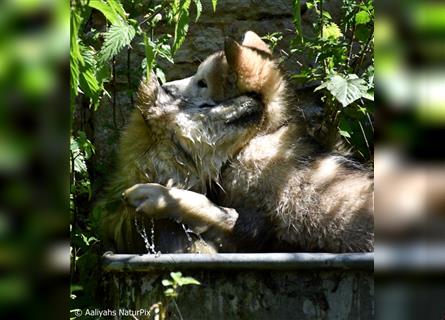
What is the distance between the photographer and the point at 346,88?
281cm

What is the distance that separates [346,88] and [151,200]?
2.77 ft

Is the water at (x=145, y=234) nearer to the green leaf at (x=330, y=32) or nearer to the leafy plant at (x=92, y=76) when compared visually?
the leafy plant at (x=92, y=76)

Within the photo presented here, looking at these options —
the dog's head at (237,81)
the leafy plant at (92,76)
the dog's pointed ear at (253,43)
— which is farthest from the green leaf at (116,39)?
the dog's pointed ear at (253,43)

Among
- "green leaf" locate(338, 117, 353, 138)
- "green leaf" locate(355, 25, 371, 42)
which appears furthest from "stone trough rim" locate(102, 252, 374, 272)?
"green leaf" locate(355, 25, 371, 42)

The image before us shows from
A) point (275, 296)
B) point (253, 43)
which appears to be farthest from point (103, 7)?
point (253, 43)

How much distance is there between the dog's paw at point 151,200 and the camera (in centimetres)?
264

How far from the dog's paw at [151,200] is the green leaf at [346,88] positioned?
28.7 inches

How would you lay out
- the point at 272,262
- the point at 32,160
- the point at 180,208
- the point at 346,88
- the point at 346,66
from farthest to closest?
the point at 346,66 < the point at 346,88 < the point at 180,208 < the point at 272,262 < the point at 32,160

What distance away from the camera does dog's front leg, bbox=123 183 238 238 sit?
265 cm

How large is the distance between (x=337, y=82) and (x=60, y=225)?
225cm

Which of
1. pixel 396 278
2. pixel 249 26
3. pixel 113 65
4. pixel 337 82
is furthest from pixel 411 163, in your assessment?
pixel 249 26

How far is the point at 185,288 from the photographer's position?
2258mm

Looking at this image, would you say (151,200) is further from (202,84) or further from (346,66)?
(346,66)

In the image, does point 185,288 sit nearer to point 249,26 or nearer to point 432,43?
point 432,43
